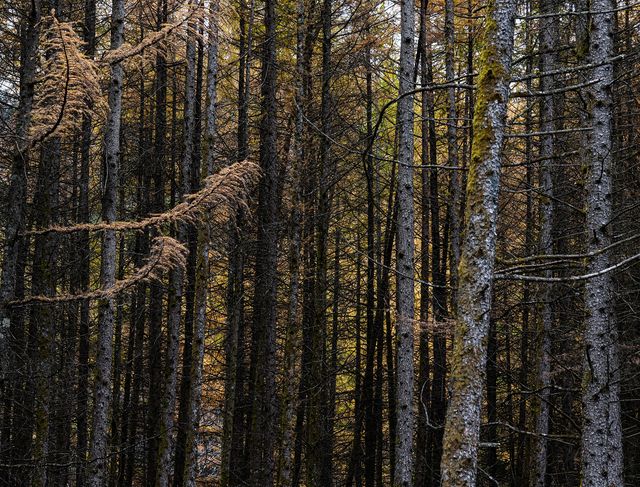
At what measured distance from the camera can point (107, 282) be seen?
28.2 feet

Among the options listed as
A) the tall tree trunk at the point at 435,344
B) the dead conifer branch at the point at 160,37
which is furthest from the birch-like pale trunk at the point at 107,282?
the tall tree trunk at the point at 435,344

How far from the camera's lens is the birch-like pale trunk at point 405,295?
9414mm

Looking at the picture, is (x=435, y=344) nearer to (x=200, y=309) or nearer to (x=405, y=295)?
(x=405, y=295)

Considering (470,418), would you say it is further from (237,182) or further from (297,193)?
(297,193)

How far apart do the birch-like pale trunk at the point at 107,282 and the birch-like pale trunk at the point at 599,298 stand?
20.0ft

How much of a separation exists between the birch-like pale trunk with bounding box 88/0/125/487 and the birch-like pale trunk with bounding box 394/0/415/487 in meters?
4.30

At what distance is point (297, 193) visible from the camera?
12.2 meters

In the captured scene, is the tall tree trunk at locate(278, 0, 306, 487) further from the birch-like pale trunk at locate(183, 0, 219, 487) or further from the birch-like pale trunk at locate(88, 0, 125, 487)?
the birch-like pale trunk at locate(88, 0, 125, 487)

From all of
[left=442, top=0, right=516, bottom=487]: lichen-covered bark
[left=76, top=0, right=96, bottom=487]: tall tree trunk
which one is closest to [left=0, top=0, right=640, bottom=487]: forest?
[left=442, top=0, right=516, bottom=487]: lichen-covered bark

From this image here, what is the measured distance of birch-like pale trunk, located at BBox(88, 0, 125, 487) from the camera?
8.44 metres

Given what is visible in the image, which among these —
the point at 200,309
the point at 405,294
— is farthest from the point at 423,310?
the point at 200,309

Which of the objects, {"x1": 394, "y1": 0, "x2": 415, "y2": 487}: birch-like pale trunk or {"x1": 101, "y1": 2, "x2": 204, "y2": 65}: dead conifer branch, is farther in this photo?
{"x1": 394, "y1": 0, "x2": 415, "y2": 487}: birch-like pale trunk

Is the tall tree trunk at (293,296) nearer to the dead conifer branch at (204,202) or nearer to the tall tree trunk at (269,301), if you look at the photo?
the tall tree trunk at (269,301)

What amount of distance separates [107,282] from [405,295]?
459cm
